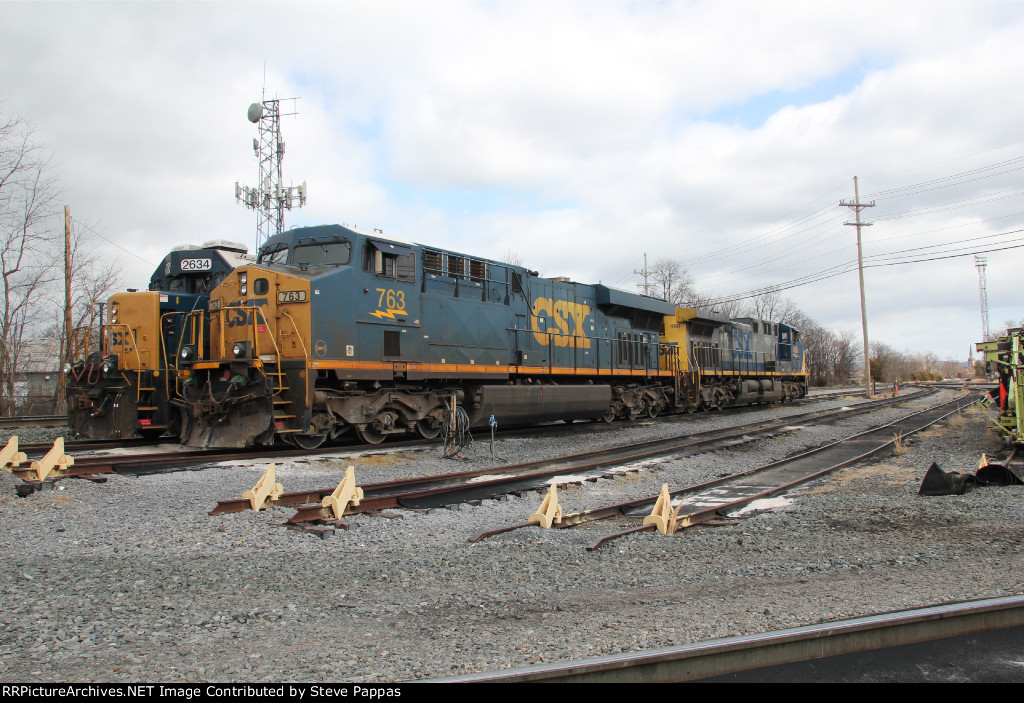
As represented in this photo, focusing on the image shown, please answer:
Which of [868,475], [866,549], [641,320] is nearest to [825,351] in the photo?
[641,320]

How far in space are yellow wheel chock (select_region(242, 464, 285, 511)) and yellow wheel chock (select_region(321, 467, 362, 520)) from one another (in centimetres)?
60

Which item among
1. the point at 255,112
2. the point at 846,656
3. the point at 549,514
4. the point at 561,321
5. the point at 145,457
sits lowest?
the point at 846,656

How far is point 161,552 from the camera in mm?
4711

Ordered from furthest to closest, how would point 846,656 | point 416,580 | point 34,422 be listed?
point 34,422 → point 416,580 → point 846,656

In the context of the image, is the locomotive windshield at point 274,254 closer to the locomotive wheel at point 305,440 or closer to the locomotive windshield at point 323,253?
the locomotive windshield at point 323,253

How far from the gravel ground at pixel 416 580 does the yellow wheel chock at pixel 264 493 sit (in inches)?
12.1

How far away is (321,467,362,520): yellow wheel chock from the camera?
584 cm

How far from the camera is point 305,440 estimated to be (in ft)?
33.6

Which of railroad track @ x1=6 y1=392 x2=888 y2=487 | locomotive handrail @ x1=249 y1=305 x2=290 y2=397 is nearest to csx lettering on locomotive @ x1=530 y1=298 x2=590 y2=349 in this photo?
railroad track @ x1=6 y1=392 x2=888 y2=487

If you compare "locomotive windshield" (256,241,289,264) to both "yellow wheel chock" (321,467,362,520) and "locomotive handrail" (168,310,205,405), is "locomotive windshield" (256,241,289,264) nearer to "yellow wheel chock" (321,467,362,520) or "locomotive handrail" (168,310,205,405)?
"locomotive handrail" (168,310,205,405)

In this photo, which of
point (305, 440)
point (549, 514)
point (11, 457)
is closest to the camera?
point (549, 514)

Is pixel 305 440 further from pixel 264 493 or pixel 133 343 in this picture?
pixel 264 493

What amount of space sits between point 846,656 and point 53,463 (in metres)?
7.86

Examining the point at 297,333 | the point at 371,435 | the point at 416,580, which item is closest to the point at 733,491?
the point at 416,580
